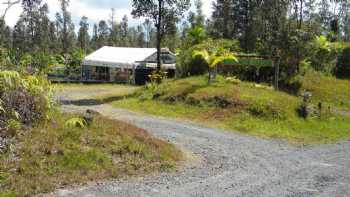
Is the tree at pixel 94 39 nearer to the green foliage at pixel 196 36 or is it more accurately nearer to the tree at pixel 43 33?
the tree at pixel 43 33

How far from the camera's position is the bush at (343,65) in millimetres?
31228

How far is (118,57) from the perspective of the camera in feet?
134

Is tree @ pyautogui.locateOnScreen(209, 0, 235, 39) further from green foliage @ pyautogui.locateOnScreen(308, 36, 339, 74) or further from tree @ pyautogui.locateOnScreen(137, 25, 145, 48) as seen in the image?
tree @ pyautogui.locateOnScreen(137, 25, 145, 48)

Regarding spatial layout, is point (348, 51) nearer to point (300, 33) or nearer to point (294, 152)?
point (300, 33)

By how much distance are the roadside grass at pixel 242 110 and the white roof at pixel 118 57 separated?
18017mm

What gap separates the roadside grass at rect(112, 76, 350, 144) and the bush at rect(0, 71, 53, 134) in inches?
291

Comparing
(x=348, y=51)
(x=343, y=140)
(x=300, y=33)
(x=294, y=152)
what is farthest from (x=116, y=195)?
(x=348, y=51)

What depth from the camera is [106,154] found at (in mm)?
9328

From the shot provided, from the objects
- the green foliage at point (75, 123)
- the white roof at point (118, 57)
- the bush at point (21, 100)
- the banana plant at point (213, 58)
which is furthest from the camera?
the white roof at point (118, 57)

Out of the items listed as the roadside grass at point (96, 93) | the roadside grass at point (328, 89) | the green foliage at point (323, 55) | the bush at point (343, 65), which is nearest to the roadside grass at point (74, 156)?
the roadside grass at point (96, 93)

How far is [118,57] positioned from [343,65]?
60.9 ft

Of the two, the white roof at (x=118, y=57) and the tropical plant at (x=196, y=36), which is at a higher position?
the tropical plant at (x=196, y=36)

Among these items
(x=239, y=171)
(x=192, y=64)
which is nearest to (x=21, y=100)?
(x=239, y=171)

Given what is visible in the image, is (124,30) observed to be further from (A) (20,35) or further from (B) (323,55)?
(B) (323,55)
